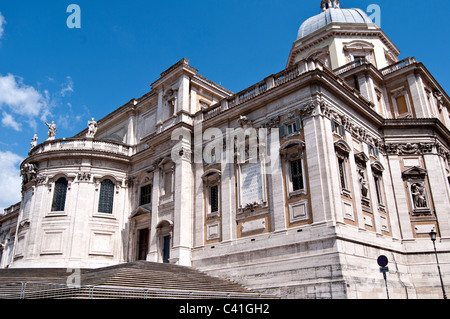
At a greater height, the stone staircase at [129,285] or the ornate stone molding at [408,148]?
the ornate stone molding at [408,148]

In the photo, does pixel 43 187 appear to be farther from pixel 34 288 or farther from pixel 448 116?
pixel 448 116

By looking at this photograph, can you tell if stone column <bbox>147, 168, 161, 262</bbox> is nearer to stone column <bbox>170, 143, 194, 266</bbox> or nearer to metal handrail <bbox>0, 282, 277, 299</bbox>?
stone column <bbox>170, 143, 194, 266</bbox>

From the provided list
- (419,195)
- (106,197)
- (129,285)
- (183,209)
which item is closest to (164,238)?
(183,209)

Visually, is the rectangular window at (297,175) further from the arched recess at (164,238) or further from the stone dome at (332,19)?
the stone dome at (332,19)

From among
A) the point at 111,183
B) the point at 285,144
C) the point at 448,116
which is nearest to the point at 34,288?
the point at 285,144

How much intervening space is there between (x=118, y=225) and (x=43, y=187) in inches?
246

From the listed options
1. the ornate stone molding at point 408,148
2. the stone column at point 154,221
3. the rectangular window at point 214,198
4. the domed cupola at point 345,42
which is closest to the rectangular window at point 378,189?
the ornate stone molding at point 408,148

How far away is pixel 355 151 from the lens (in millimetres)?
22062

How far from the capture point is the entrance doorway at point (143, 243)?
2764 cm

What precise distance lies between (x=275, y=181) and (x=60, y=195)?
17.4 m

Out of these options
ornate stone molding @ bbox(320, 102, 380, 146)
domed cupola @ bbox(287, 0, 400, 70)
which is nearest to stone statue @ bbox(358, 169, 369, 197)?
ornate stone molding @ bbox(320, 102, 380, 146)

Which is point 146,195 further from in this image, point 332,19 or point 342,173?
point 332,19

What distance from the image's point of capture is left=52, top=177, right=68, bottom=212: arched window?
2873cm

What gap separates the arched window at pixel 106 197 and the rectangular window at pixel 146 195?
240 cm
